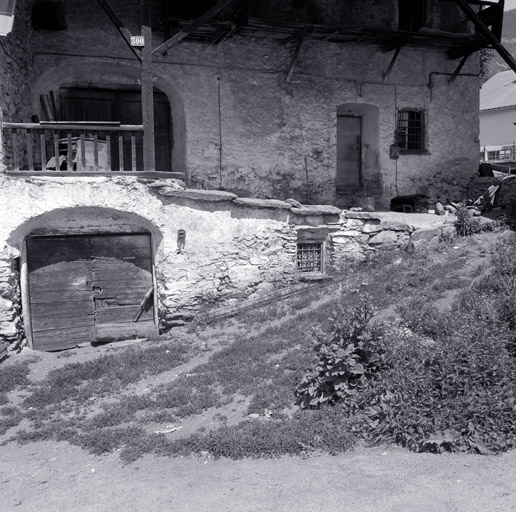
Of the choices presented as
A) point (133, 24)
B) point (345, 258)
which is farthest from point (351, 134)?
point (133, 24)

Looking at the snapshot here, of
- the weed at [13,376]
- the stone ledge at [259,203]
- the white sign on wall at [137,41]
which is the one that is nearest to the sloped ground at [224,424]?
the weed at [13,376]

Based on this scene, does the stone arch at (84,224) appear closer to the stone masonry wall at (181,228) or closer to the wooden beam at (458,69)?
the stone masonry wall at (181,228)

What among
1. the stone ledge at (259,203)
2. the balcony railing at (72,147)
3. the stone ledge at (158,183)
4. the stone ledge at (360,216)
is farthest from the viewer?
the stone ledge at (360,216)

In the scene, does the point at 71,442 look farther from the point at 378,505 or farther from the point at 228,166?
the point at 228,166

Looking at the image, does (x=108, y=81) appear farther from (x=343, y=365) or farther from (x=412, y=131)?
(x=343, y=365)

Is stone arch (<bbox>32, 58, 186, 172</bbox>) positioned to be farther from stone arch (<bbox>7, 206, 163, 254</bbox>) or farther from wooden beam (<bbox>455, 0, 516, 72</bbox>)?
wooden beam (<bbox>455, 0, 516, 72</bbox>)

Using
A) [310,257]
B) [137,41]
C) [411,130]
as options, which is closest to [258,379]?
[310,257]

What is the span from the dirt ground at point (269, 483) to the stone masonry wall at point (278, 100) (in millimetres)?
8652

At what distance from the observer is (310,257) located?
38.5 feet

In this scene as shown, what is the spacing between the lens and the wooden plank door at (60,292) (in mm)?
10359

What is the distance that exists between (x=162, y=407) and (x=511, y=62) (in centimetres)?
1233

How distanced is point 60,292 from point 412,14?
1157 cm

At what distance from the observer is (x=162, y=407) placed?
735 cm

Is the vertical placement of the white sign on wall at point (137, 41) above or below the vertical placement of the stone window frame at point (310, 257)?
above
